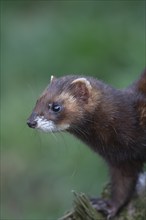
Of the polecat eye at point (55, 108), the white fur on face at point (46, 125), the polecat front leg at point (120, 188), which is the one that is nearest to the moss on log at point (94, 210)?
the polecat front leg at point (120, 188)

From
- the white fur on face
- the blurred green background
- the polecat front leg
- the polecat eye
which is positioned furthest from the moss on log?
the blurred green background

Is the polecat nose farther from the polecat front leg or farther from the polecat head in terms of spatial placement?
the polecat front leg

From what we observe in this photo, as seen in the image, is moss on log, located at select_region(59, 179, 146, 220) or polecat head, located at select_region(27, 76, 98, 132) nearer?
moss on log, located at select_region(59, 179, 146, 220)

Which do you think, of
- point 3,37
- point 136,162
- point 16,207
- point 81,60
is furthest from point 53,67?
point 136,162

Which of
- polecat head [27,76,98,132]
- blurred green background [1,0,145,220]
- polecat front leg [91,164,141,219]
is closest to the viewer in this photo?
→ polecat head [27,76,98,132]

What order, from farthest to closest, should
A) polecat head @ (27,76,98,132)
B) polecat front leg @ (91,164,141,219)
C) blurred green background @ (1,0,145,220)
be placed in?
1. blurred green background @ (1,0,145,220)
2. polecat front leg @ (91,164,141,219)
3. polecat head @ (27,76,98,132)

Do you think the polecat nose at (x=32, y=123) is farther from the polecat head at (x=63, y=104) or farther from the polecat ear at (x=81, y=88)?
the polecat ear at (x=81, y=88)

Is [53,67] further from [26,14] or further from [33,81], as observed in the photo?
[26,14]

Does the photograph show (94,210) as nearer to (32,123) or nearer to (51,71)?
(32,123)

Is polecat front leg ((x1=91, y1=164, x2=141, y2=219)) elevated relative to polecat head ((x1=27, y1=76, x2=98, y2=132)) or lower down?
lower down
